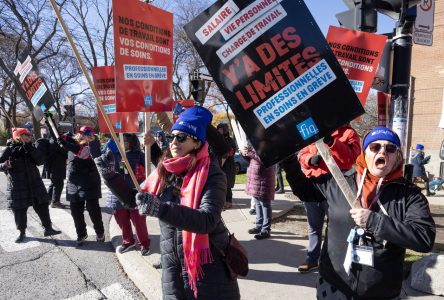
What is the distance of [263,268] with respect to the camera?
4219 millimetres

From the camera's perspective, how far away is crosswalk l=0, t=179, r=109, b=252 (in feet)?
17.8

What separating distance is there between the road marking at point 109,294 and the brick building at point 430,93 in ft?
47.8

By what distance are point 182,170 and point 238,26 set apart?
928 mm

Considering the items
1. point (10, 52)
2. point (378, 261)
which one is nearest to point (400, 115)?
point (378, 261)

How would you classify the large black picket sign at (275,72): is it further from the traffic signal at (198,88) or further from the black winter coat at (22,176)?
the traffic signal at (198,88)

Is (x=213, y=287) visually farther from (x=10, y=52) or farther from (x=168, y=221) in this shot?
(x=10, y=52)

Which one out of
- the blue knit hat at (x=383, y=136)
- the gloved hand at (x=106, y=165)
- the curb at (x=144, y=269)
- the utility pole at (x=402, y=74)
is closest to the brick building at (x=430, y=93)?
the utility pole at (x=402, y=74)

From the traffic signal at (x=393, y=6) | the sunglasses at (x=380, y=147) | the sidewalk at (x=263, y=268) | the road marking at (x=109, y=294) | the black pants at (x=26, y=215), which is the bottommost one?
the road marking at (x=109, y=294)

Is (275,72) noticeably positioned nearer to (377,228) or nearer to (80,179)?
(377,228)

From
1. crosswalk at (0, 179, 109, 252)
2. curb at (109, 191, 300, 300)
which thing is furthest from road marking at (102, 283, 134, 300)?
crosswalk at (0, 179, 109, 252)

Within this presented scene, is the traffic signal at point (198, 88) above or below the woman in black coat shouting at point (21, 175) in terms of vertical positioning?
above

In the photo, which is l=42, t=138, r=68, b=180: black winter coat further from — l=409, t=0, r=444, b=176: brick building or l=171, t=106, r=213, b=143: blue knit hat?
l=409, t=0, r=444, b=176: brick building

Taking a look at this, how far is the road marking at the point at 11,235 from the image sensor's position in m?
5.38

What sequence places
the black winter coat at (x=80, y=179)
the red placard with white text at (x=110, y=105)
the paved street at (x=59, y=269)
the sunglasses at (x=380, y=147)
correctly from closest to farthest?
the sunglasses at (x=380, y=147) < the paved street at (x=59, y=269) < the red placard with white text at (x=110, y=105) < the black winter coat at (x=80, y=179)
